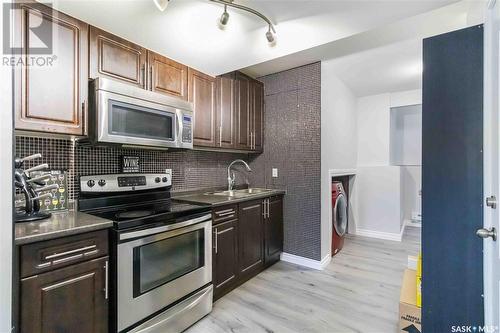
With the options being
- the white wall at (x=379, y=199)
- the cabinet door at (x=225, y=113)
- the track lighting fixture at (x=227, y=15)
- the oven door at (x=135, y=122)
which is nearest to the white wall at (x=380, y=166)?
the white wall at (x=379, y=199)

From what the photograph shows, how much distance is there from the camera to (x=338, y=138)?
11.3ft

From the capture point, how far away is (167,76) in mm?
2129

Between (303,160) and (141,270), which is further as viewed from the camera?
(303,160)

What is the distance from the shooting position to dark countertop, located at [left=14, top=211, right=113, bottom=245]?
1141 millimetres

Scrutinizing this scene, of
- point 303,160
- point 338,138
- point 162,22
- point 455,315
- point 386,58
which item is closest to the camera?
point 455,315

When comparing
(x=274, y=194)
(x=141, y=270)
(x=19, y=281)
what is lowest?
(x=141, y=270)

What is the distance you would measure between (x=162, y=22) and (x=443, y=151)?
6.35 ft

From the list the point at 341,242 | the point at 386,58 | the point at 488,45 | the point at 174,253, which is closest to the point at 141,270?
the point at 174,253

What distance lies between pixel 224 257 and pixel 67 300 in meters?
1.22

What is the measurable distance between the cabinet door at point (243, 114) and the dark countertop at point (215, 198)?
25.4 inches

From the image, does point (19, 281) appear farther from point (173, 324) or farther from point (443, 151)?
point (443, 151)

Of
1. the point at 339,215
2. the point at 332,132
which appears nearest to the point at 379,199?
the point at 339,215

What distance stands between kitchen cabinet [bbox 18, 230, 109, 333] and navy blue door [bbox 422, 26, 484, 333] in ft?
6.11

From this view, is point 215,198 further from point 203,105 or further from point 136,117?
point 136,117
